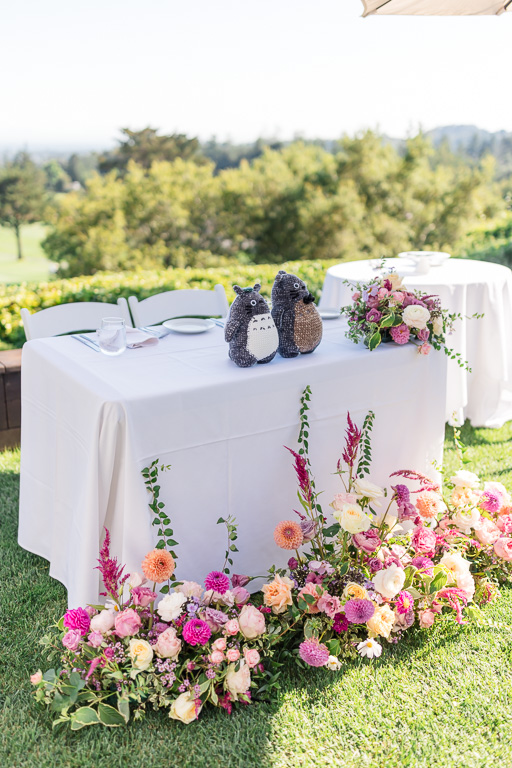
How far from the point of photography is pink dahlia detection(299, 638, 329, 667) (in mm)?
1884

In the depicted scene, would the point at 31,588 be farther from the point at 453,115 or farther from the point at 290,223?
the point at 453,115

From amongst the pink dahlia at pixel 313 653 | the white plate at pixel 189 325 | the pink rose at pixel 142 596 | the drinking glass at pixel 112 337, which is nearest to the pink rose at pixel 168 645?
the pink rose at pixel 142 596

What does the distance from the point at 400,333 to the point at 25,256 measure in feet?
37.1

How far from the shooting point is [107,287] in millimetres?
4738

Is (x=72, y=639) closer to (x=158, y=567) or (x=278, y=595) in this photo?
(x=158, y=567)

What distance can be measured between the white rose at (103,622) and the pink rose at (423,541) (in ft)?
3.26

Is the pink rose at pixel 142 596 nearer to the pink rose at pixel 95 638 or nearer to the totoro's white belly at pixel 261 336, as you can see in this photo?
the pink rose at pixel 95 638

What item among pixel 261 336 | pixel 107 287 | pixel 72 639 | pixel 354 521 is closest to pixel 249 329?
pixel 261 336

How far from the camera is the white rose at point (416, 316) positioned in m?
2.34

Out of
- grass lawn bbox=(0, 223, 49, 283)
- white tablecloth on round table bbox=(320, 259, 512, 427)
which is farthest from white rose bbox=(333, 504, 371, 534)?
grass lawn bbox=(0, 223, 49, 283)

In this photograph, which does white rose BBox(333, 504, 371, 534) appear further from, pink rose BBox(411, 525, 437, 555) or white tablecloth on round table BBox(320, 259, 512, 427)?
white tablecloth on round table BBox(320, 259, 512, 427)

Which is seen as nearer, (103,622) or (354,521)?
(103,622)

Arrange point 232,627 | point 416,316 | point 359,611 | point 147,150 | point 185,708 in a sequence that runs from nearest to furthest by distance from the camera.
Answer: point 185,708 → point 232,627 → point 359,611 → point 416,316 → point 147,150

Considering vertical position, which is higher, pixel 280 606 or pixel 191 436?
pixel 191 436
